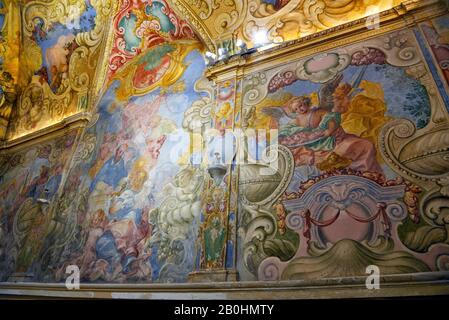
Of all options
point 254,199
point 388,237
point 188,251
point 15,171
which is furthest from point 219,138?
point 15,171

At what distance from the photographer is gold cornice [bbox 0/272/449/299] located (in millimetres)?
2736

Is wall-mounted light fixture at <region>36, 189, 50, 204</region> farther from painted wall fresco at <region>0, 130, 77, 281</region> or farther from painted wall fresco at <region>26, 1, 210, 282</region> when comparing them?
painted wall fresco at <region>26, 1, 210, 282</region>

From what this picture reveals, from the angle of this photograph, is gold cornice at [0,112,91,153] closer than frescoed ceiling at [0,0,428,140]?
No

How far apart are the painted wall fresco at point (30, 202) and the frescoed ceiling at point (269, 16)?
9.84 feet

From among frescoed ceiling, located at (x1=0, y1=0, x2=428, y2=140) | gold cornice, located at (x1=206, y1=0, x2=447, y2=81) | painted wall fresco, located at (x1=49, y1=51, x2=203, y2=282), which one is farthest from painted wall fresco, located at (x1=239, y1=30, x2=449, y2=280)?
painted wall fresco, located at (x1=49, y1=51, x2=203, y2=282)

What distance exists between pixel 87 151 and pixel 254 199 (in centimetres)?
335

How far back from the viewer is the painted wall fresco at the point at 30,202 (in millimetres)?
5602

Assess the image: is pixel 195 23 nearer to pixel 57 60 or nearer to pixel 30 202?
pixel 57 60

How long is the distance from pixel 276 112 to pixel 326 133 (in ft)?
2.33

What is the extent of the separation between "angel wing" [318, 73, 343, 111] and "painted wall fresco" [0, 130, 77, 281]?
4306 mm

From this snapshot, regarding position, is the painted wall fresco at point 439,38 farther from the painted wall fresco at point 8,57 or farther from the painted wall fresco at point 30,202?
the painted wall fresco at point 8,57

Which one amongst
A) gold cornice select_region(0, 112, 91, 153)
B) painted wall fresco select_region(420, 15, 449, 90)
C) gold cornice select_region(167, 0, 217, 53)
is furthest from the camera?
gold cornice select_region(0, 112, 91, 153)

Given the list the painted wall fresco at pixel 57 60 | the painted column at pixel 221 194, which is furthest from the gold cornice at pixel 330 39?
the painted wall fresco at pixel 57 60

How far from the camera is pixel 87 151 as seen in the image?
5.95 meters
